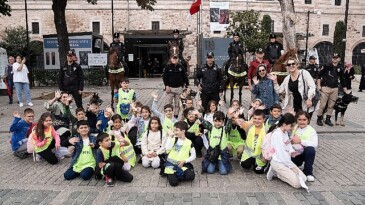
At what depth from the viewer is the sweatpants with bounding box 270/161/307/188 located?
5.47 meters

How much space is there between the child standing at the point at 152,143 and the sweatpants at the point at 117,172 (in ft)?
2.58

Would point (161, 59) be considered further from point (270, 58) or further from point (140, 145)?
point (140, 145)

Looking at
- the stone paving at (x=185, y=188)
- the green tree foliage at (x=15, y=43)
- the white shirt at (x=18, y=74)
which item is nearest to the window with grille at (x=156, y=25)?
the green tree foliage at (x=15, y=43)

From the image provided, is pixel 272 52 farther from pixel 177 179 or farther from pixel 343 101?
pixel 177 179

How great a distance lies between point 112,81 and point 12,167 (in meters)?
5.63

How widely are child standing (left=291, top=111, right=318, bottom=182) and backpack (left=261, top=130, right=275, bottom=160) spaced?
1.45 ft

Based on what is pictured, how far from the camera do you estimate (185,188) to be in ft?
18.2

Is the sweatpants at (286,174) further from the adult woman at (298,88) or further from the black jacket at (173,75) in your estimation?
the black jacket at (173,75)

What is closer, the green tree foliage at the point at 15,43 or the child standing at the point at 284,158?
the child standing at the point at 284,158

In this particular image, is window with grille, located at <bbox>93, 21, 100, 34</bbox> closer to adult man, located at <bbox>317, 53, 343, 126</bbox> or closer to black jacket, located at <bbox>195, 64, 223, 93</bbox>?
black jacket, located at <bbox>195, 64, 223, 93</bbox>

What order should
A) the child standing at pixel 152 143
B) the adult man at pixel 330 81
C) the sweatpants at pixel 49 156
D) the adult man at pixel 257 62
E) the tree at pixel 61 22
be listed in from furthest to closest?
the tree at pixel 61 22 → the adult man at pixel 257 62 → the adult man at pixel 330 81 → the sweatpants at pixel 49 156 → the child standing at pixel 152 143

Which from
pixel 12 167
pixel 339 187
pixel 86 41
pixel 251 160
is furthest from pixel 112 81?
pixel 86 41

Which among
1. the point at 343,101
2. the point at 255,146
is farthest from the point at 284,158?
the point at 343,101

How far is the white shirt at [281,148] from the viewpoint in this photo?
5.73m
